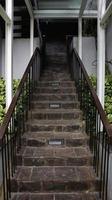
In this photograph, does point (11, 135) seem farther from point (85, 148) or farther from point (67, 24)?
point (67, 24)

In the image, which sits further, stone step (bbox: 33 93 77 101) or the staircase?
stone step (bbox: 33 93 77 101)

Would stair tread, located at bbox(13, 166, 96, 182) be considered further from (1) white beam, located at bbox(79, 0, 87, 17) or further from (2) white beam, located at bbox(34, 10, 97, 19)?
(2) white beam, located at bbox(34, 10, 97, 19)

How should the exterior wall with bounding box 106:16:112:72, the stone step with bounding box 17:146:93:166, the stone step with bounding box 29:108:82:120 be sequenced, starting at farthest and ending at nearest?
the exterior wall with bounding box 106:16:112:72
the stone step with bounding box 29:108:82:120
the stone step with bounding box 17:146:93:166

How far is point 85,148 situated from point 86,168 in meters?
0.70

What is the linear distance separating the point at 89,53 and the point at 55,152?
4.82 meters

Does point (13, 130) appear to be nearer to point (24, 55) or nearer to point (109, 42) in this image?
point (109, 42)

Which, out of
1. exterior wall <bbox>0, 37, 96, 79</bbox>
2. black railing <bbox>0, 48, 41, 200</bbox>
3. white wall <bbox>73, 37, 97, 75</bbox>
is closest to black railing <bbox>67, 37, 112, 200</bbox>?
black railing <bbox>0, 48, 41, 200</bbox>

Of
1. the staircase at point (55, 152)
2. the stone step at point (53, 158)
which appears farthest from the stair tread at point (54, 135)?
the stone step at point (53, 158)

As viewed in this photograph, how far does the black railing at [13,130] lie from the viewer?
15.1 ft

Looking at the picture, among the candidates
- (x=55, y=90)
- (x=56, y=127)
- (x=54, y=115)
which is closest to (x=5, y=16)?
(x=56, y=127)

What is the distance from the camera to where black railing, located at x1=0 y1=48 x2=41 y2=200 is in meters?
4.61

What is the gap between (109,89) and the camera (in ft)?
25.2

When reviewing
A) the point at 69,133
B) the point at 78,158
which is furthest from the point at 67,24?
the point at 78,158

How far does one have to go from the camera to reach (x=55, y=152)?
19.5 ft
